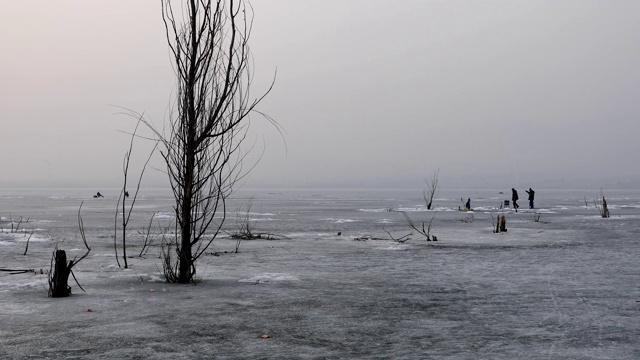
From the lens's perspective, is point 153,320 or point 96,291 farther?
point 96,291

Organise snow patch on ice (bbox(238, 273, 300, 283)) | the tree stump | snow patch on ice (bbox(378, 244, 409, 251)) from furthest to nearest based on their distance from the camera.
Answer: snow patch on ice (bbox(378, 244, 409, 251))
snow patch on ice (bbox(238, 273, 300, 283))
the tree stump

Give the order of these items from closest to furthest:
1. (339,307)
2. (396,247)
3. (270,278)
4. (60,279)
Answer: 1. (339,307)
2. (60,279)
3. (270,278)
4. (396,247)

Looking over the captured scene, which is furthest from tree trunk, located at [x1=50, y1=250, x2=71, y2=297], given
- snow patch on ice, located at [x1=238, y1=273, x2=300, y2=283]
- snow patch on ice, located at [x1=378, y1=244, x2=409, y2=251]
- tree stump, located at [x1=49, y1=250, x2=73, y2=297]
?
snow patch on ice, located at [x1=378, y1=244, x2=409, y2=251]

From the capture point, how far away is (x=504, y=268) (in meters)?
12.0

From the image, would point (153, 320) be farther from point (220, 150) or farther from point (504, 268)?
point (504, 268)

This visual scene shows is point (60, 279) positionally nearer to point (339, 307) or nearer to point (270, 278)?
point (270, 278)

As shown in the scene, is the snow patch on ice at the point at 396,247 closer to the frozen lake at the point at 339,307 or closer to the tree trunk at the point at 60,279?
the frozen lake at the point at 339,307

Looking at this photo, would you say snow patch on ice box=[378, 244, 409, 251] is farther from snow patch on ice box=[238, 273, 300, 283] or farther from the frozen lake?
snow patch on ice box=[238, 273, 300, 283]

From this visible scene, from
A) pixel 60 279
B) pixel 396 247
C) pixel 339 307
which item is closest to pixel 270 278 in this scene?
pixel 339 307

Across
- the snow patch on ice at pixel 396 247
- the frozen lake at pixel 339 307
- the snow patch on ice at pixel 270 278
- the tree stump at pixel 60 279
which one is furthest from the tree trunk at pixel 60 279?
the snow patch on ice at pixel 396 247

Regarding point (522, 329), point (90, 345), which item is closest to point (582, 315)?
point (522, 329)

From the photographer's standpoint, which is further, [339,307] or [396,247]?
[396,247]

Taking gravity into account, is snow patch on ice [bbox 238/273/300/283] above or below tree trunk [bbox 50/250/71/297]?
below

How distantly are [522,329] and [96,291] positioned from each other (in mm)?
6020
